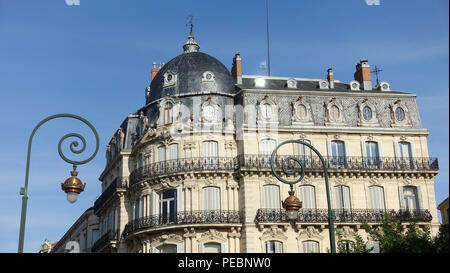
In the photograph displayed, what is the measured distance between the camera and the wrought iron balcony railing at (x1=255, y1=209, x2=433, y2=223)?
34906 millimetres

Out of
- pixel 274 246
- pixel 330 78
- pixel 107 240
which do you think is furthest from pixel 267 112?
pixel 107 240

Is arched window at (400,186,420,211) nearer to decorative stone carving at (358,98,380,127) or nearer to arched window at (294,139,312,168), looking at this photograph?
decorative stone carving at (358,98,380,127)

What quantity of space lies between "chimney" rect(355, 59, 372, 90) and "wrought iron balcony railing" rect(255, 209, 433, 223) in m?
8.77

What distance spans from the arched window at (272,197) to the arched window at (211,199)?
103 inches

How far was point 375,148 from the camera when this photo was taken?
38000mm

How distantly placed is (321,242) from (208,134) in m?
8.52

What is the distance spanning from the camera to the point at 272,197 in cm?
3569

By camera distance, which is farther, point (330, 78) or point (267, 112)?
point (330, 78)

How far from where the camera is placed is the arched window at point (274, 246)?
3453 centimetres

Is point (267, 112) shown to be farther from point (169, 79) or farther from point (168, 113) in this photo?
point (169, 79)

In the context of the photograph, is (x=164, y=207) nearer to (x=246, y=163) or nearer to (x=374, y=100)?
(x=246, y=163)

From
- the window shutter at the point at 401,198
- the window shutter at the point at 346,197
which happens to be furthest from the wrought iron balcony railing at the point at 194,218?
the window shutter at the point at 401,198

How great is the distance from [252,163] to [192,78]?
630 centimetres

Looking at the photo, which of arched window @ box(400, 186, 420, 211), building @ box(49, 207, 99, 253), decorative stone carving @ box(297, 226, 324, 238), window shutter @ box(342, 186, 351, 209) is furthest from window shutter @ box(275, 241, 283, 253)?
building @ box(49, 207, 99, 253)
